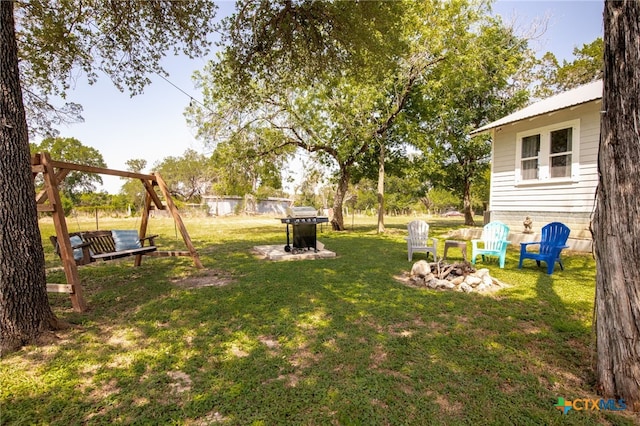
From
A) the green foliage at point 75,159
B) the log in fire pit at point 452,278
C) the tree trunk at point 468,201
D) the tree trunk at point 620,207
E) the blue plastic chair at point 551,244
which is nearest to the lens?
the tree trunk at point 620,207

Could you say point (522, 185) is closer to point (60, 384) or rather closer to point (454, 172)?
point (454, 172)

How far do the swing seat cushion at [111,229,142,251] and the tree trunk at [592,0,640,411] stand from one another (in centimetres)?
741

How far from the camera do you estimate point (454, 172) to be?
18.1 m

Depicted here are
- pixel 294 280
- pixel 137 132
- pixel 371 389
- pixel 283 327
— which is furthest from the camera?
pixel 137 132

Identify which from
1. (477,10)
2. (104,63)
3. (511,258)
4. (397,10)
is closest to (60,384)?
(104,63)

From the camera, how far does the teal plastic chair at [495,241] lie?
6.72m

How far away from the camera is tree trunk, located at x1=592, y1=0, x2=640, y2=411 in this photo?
2.10 metres

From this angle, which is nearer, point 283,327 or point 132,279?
point 283,327

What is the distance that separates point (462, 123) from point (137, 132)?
57.0 ft

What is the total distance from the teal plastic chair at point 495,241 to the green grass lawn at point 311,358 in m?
1.43

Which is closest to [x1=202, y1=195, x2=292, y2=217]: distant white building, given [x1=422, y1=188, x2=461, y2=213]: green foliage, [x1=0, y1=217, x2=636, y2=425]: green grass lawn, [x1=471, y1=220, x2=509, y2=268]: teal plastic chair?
[x1=422, y1=188, x2=461, y2=213]: green foliage

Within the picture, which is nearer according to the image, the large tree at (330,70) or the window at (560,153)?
the large tree at (330,70)

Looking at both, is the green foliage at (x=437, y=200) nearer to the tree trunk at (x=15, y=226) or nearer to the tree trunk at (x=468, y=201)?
the tree trunk at (x=468, y=201)

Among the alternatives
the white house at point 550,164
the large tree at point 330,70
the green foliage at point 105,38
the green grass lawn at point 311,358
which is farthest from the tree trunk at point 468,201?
the green foliage at point 105,38
